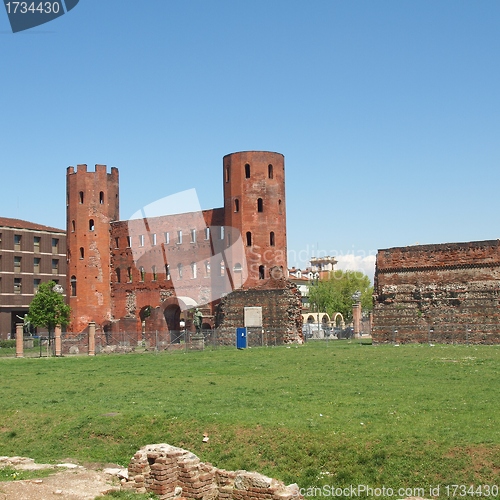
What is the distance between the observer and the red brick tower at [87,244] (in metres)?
64.5

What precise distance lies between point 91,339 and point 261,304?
1210 cm

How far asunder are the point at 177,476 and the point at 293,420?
3.59 meters

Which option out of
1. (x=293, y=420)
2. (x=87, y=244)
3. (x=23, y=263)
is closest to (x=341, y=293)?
(x=23, y=263)

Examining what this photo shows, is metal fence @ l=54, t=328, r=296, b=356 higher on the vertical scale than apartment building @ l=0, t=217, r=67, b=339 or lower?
lower

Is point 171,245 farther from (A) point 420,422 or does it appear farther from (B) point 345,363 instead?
(A) point 420,422

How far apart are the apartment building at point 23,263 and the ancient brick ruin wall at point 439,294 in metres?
39.7

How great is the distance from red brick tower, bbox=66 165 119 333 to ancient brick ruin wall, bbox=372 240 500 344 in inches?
1059

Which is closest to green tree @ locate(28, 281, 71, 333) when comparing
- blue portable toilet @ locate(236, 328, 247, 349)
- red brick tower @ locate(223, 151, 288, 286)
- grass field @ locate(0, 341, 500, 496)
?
red brick tower @ locate(223, 151, 288, 286)

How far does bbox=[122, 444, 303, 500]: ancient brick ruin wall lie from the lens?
12930 mm

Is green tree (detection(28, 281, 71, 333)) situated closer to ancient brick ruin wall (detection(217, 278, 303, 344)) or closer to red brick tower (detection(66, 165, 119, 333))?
red brick tower (detection(66, 165, 119, 333))

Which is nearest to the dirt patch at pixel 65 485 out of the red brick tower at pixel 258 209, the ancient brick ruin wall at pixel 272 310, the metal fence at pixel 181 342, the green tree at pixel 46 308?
the metal fence at pixel 181 342

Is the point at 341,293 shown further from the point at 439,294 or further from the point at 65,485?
the point at 65,485

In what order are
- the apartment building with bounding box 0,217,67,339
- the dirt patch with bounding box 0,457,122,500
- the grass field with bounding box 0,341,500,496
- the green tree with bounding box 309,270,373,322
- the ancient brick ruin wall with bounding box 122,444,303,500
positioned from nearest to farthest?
the dirt patch with bounding box 0,457,122,500 → the ancient brick ruin wall with bounding box 122,444,303,500 → the grass field with bounding box 0,341,500,496 → the apartment building with bounding box 0,217,67,339 → the green tree with bounding box 309,270,373,322

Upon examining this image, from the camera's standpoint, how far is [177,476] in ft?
43.1
